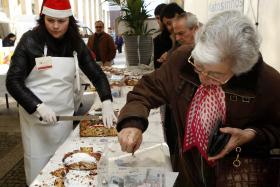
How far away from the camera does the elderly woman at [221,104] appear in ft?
3.35

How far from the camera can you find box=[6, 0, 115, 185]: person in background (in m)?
1.97

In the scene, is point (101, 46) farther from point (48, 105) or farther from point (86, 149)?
point (86, 149)

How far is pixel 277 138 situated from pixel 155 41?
109 inches

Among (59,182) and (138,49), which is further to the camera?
(138,49)

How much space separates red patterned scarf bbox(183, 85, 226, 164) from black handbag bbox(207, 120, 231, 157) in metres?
0.07

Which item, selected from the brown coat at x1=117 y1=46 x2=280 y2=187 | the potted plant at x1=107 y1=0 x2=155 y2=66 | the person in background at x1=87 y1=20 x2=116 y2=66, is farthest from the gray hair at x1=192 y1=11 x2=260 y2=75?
the person in background at x1=87 y1=20 x2=116 y2=66

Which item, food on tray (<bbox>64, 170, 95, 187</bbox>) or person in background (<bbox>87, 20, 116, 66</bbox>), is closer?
food on tray (<bbox>64, 170, 95, 187</bbox>)

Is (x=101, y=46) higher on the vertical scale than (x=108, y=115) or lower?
lower

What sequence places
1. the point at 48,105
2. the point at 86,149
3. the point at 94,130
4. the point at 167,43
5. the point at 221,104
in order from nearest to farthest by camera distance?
1. the point at 221,104
2. the point at 86,149
3. the point at 94,130
4. the point at 48,105
5. the point at 167,43

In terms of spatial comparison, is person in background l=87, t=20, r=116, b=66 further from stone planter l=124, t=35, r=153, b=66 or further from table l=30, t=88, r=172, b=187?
table l=30, t=88, r=172, b=187

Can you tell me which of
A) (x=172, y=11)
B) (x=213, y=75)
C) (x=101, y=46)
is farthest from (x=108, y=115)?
(x=101, y=46)

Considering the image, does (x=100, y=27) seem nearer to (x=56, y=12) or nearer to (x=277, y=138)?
(x=56, y=12)

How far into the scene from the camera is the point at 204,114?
1.19 metres

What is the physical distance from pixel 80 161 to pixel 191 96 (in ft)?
1.85
